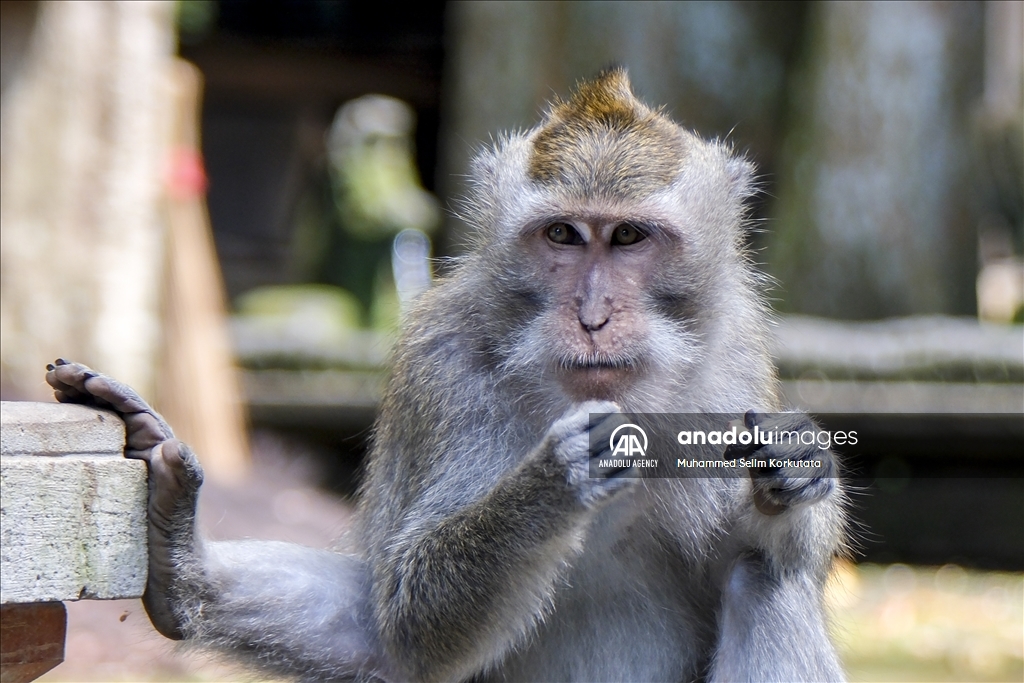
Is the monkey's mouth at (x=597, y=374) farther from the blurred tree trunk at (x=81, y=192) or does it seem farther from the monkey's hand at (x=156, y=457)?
the blurred tree trunk at (x=81, y=192)

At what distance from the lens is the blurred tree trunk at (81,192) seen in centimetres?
711

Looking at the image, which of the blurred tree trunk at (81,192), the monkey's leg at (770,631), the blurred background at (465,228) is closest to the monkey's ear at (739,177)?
the blurred background at (465,228)

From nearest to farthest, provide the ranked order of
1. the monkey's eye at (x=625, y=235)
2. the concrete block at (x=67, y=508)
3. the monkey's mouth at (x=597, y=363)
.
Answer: the concrete block at (x=67, y=508), the monkey's mouth at (x=597, y=363), the monkey's eye at (x=625, y=235)

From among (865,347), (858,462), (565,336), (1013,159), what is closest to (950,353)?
Result: (865,347)

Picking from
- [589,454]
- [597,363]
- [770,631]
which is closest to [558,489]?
[589,454]

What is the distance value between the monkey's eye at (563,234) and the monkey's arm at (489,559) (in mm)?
567

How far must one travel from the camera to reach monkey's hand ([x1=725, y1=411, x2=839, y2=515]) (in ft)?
10.0

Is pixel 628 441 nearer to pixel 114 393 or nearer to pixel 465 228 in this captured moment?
pixel 114 393

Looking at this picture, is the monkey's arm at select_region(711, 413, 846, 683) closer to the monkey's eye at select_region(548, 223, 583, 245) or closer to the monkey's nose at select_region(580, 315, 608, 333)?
the monkey's nose at select_region(580, 315, 608, 333)

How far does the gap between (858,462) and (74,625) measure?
17.0 ft

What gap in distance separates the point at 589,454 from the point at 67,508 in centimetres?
113

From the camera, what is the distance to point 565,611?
341 cm

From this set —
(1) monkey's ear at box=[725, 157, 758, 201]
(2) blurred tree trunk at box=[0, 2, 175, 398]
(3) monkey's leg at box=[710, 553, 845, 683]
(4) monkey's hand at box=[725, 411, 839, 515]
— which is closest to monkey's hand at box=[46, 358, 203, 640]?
(4) monkey's hand at box=[725, 411, 839, 515]

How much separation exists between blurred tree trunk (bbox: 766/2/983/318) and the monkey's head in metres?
6.37
